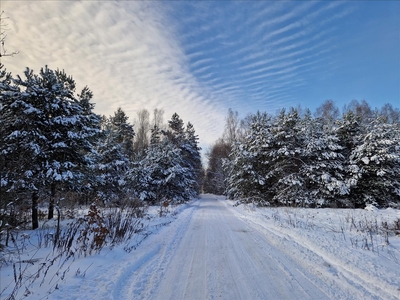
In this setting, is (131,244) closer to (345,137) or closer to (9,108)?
(9,108)

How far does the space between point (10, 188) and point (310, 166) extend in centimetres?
1713

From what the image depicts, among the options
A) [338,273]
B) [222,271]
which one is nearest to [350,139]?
[338,273]

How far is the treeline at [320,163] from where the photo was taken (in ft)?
50.9

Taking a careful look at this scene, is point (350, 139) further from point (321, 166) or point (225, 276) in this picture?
point (225, 276)

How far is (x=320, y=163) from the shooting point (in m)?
16.2

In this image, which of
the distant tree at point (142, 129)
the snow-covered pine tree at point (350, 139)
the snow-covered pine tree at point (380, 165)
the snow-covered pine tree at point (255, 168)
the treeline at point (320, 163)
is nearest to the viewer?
the snow-covered pine tree at point (380, 165)

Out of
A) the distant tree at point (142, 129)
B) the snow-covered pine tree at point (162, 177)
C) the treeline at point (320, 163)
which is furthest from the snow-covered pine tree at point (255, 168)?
the distant tree at point (142, 129)

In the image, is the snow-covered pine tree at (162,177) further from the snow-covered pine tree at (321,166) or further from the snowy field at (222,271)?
the snowy field at (222,271)

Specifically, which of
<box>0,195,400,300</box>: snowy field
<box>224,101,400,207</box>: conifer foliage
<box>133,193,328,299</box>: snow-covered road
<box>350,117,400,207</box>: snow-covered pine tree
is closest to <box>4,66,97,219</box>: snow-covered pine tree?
<box>0,195,400,300</box>: snowy field

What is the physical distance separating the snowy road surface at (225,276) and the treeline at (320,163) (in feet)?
39.3

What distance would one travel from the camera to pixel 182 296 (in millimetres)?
3219

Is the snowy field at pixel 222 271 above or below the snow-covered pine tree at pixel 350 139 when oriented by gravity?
below

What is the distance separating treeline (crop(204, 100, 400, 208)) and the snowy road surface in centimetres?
1198

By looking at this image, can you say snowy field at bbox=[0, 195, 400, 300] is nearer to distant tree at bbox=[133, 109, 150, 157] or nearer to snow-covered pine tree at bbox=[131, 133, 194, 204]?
snow-covered pine tree at bbox=[131, 133, 194, 204]
